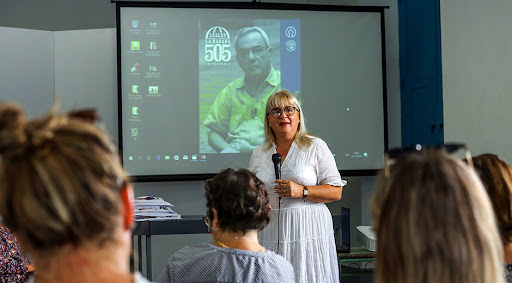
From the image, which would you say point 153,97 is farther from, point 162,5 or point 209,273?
point 209,273

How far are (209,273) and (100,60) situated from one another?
361 cm

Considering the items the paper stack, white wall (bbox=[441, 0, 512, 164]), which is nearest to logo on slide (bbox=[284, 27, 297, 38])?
white wall (bbox=[441, 0, 512, 164])

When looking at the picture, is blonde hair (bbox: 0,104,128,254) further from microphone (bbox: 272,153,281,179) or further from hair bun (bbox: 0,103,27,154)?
microphone (bbox: 272,153,281,179)

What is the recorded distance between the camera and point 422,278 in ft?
2.69

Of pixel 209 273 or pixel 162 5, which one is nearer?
pixel 209 273

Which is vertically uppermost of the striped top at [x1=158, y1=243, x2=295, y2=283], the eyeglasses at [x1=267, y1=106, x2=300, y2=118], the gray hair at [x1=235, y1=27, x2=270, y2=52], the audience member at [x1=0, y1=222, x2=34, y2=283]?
the gray hair at [x1=235, y1=27, x2=270, y2=52]

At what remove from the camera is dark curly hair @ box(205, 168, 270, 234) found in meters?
1.84

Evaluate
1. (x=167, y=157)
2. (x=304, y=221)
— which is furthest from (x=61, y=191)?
(x=167, y=157)

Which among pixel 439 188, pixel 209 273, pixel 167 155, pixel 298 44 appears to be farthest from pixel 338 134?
pixel 439 188

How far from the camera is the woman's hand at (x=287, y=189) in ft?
8.89

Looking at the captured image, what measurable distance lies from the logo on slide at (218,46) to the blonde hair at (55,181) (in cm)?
411

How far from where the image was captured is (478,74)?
13.2ft

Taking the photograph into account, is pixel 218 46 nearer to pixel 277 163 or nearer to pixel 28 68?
pixel 28 68

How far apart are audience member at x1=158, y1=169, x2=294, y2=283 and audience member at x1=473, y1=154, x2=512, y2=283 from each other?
0.72 meters
